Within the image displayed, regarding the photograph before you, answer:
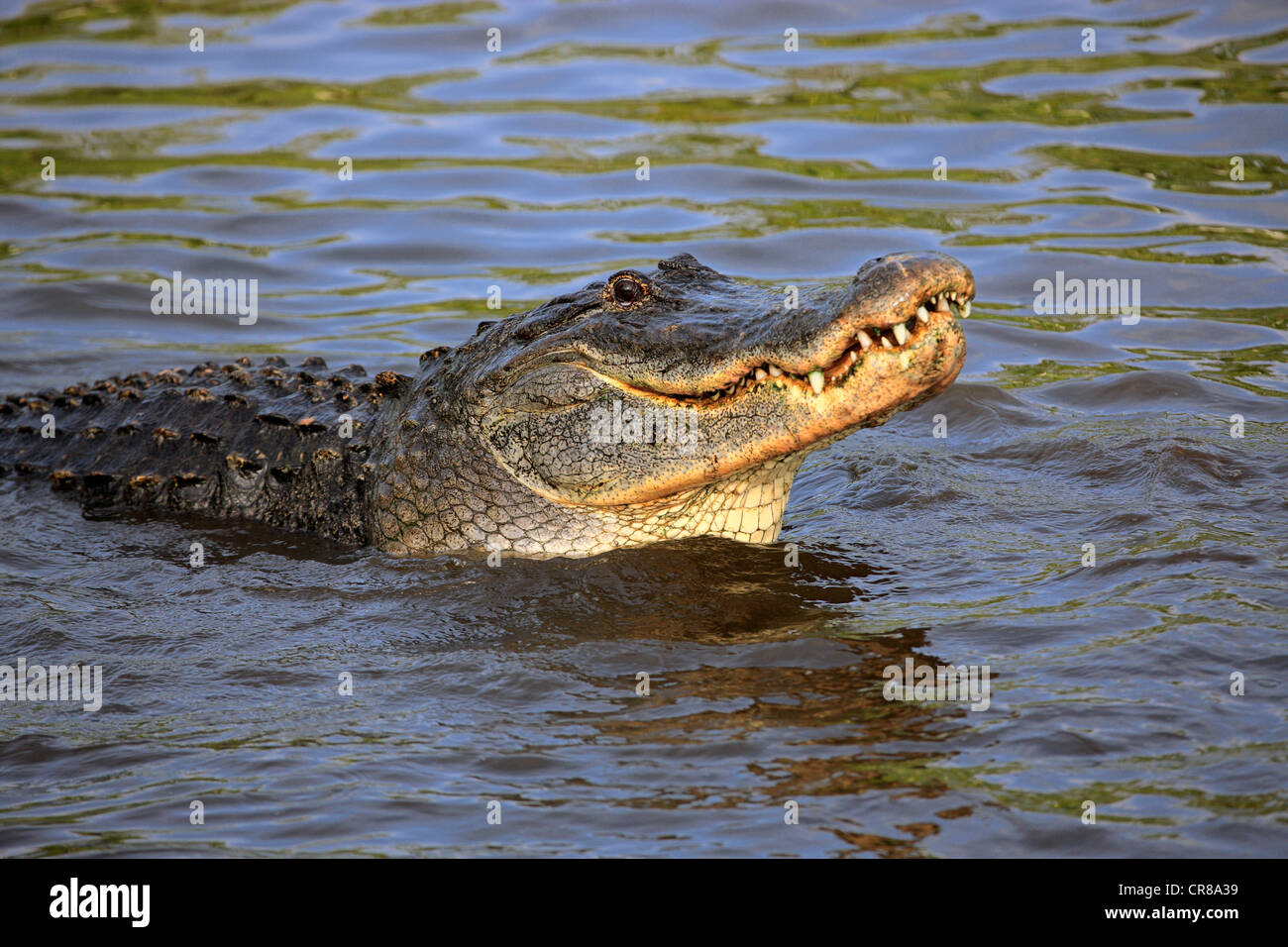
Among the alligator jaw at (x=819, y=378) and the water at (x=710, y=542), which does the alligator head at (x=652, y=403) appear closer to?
the alligator jaw at (x=819, y=378)

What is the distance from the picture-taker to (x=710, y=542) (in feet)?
17.0

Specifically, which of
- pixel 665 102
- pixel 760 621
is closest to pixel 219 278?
pixel 665 102

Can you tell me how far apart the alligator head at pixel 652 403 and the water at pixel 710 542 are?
213 millimetres

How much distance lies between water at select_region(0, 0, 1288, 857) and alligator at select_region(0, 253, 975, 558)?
0.59 ft

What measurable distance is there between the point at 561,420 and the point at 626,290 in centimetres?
54

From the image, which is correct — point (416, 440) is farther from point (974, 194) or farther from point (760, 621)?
point (974, 194)

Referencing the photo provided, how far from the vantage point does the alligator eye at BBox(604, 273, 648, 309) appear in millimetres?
4851

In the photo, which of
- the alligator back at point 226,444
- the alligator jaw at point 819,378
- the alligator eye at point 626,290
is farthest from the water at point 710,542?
the alligator eye at point 626,290

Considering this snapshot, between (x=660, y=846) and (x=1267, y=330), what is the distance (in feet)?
19.4

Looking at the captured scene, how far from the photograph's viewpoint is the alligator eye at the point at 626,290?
485 centimetres

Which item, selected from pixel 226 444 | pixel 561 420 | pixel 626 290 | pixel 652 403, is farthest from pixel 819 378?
pixel 226 444

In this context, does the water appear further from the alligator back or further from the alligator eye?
the alligator eye

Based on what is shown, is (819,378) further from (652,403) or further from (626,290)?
(626,290)

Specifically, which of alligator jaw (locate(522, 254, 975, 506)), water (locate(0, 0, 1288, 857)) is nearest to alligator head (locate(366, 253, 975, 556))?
alligator jaw (locate(522, 254, 975, 506))
